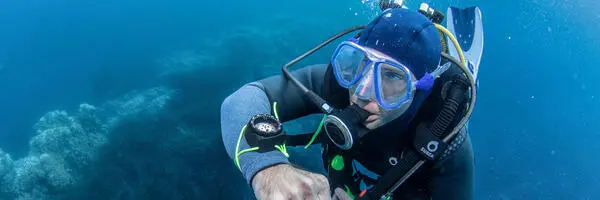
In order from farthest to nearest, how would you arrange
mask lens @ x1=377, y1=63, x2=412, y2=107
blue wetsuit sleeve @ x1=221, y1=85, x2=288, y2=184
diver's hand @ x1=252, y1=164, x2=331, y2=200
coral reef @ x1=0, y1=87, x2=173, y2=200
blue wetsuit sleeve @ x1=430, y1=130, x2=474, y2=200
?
coral reef @ x1=0, y1=87, x2=173, y2=200
blue wetsuit sleeve @ x1=430, y1=130, x2=474, y2=200
mask lens @ x1=377, y1=63, x2=412, y2=107
blue wetsuit sleeve @ x1=221, y1=85, x2=288, y2=184
diver's hand @ x1=252, y1=164, x2=331, y2=200

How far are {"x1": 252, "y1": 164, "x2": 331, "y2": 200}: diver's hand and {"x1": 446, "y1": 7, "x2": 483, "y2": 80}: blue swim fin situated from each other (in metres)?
1.74

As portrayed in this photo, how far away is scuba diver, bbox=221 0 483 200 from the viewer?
1.66m

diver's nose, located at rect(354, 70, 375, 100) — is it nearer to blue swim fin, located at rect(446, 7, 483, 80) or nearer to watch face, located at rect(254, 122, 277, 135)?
watch face, located at rect(254, 122, 277, 135)

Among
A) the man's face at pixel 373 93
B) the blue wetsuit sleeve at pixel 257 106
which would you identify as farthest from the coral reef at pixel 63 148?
the man's face at pixel 373 93

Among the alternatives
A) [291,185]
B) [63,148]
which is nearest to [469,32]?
[291,185]

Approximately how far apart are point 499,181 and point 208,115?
8.16 m

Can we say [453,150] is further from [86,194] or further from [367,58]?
[86,194]

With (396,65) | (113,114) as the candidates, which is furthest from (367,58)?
(113,114)

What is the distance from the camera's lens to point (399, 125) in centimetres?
194

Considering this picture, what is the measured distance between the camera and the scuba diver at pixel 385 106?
166 centimetres

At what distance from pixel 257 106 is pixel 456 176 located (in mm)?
1315

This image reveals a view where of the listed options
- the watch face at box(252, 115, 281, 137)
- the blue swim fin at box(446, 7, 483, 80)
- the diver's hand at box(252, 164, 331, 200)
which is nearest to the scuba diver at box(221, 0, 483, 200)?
the watch face at box(252, 115, 281, 137)

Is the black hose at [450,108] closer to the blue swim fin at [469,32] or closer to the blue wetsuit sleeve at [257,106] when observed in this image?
the blue swim fin at [469,32]

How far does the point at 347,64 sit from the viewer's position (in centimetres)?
196
